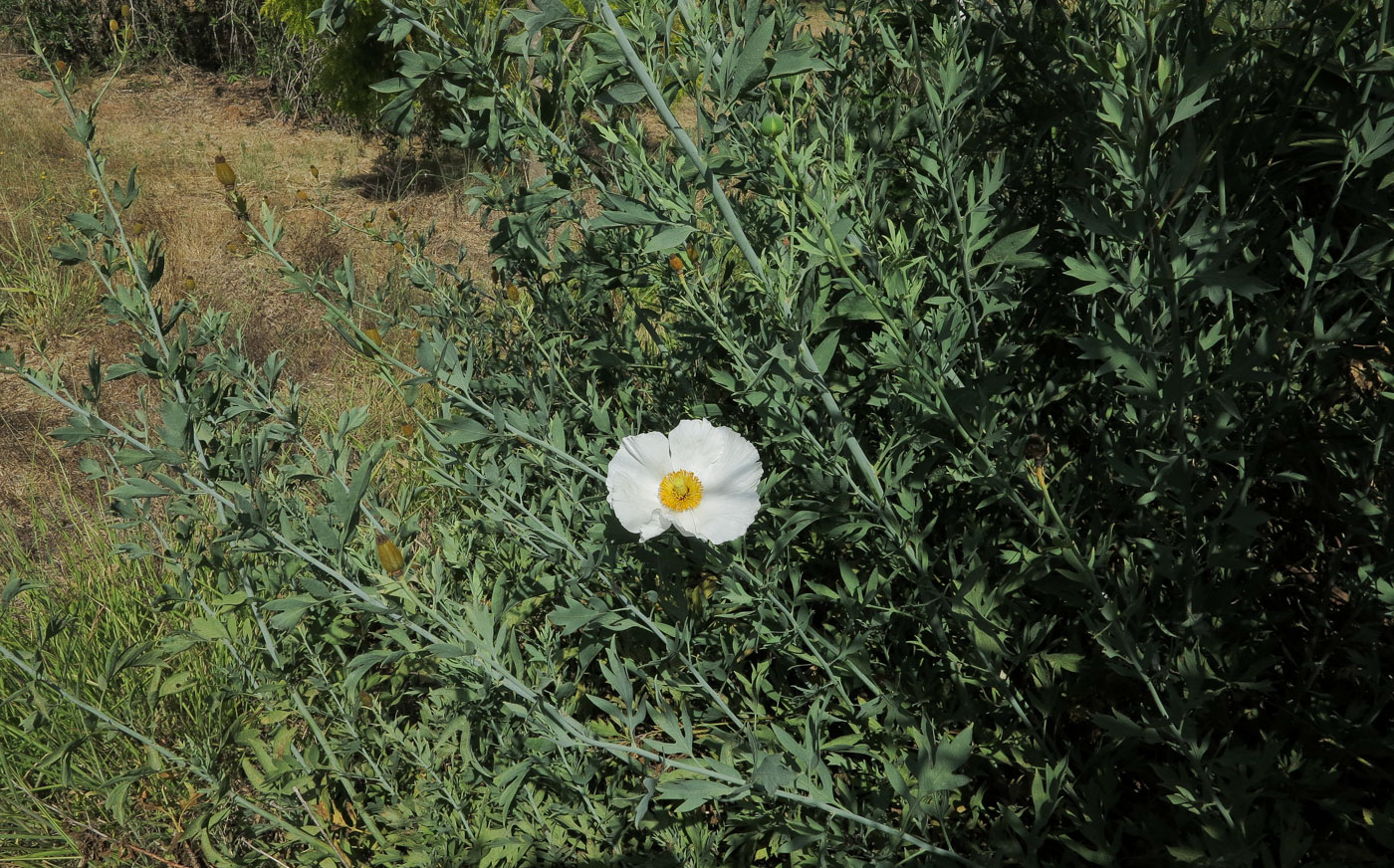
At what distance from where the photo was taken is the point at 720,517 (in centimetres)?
124

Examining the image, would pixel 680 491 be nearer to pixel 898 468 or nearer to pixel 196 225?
pixel 898 468

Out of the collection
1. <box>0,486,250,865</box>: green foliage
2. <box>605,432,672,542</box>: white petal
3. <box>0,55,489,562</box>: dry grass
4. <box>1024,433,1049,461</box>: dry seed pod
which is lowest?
<box>0,55,489,562</box>: dry grass

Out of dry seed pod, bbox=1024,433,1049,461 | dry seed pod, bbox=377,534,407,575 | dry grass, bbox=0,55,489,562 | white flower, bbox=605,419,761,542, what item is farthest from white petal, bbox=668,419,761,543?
dry grass, bbox=0,55,489,562

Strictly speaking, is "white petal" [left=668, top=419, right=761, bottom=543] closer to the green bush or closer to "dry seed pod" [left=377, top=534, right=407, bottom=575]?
the green bush

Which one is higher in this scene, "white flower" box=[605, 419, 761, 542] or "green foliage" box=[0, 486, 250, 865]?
"white flower" box=[605, 419, 761, 542]

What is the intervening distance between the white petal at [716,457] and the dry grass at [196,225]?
110cm

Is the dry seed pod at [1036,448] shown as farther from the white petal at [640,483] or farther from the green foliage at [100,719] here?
the green foliage at [100,719]

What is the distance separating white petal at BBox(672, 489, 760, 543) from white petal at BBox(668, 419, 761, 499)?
0.05 ft

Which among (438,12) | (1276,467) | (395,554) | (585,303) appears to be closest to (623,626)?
(395,554)

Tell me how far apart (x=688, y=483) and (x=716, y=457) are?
79 millimetres

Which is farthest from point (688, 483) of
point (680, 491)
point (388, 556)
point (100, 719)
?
point (100, 719)

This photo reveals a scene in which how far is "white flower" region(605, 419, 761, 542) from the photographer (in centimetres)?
122

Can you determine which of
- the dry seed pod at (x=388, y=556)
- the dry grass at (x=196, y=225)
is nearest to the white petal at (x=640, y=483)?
the dry seed pod at (x=388, y=556)

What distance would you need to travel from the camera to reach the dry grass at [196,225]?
12.1 feet
